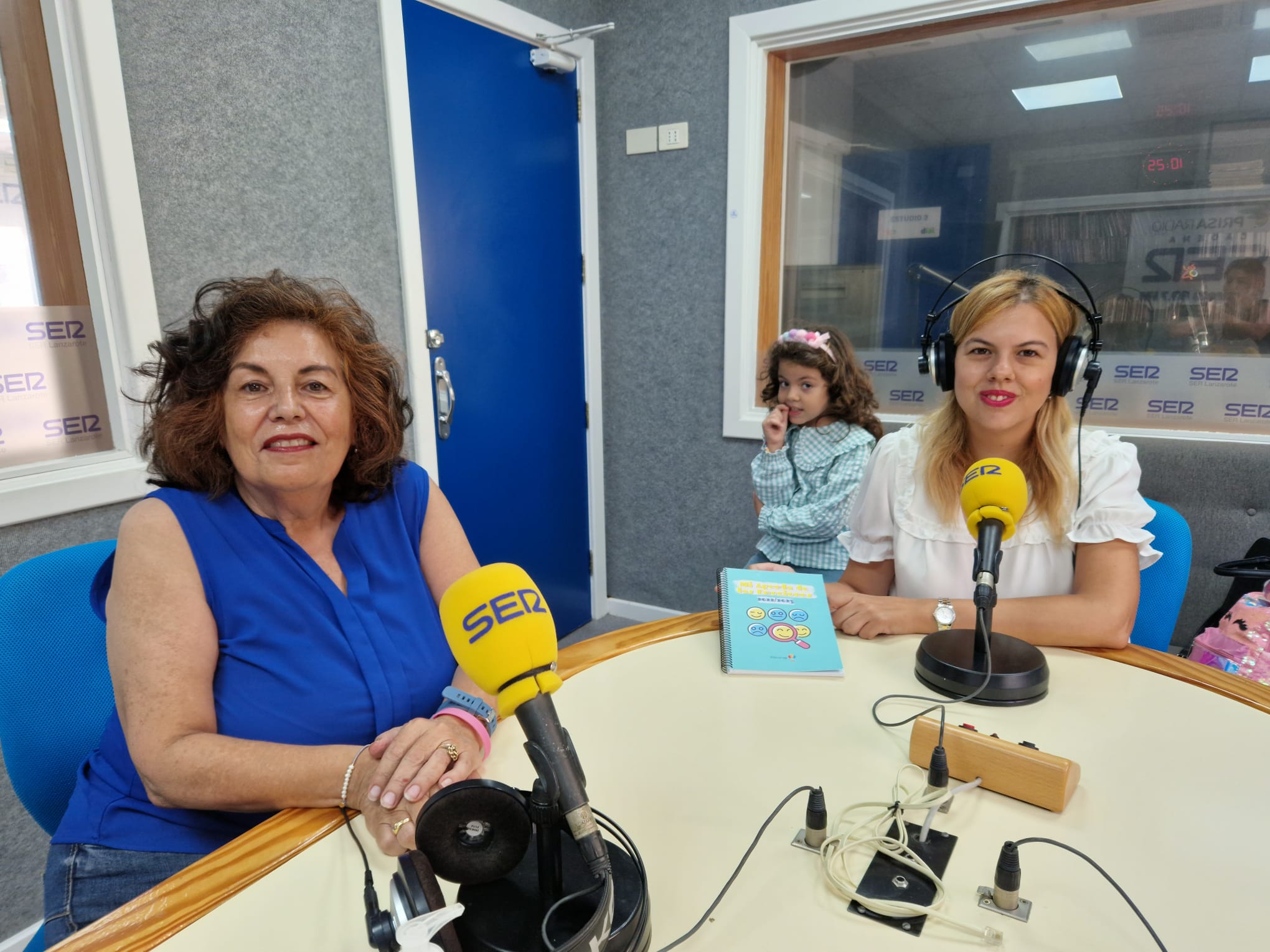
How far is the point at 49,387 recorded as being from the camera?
1.48 m

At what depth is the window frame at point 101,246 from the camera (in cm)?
141

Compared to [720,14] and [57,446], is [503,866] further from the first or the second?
[720,14]

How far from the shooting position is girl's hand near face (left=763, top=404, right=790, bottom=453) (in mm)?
2158

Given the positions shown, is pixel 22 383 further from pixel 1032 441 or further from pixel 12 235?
pixel 1032 441

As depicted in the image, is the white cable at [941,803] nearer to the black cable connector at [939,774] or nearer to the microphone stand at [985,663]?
the black cable connector at [939,774]

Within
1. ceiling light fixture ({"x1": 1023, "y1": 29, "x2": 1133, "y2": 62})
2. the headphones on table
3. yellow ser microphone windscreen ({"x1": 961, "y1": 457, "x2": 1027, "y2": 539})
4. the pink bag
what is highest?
ceiling light fixture ({"x1": 1023, "y1": 29, "x2": 1133, "y2": 62})

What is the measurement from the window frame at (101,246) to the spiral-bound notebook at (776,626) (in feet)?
3.57

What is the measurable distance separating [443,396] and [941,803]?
1859mm

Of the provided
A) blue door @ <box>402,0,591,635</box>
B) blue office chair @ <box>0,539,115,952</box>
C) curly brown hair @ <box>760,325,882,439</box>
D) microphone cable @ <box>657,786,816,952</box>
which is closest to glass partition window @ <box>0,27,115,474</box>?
blue office chair @ <box>0,539,115,952</box>

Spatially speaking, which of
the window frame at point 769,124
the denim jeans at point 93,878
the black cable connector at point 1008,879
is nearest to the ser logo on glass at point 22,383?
the denim jeans at point 93,878

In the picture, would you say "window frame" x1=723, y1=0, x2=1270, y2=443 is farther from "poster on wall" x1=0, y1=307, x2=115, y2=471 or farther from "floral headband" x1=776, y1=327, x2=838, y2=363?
"poster on wall" x1=0, y1=307, x2=115, y2=471

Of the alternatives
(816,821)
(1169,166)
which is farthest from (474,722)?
(1169,166)

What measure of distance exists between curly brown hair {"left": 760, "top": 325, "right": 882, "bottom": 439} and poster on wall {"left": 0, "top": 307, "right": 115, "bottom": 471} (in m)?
1.67

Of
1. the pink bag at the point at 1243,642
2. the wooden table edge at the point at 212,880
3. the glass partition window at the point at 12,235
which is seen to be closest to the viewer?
the wooden table edge at the point at 212,880
